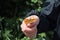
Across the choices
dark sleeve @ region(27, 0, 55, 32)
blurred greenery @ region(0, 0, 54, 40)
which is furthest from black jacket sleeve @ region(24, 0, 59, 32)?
blurred greenery @ region(0, 0, 54, 40)

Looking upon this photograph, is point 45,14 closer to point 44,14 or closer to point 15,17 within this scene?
point 44,14

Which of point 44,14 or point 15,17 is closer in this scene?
point 44,14

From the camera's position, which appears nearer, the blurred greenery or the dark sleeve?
the dark sleeve

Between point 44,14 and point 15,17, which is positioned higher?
point 15,17

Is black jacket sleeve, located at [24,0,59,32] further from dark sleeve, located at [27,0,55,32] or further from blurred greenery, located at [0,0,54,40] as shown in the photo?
blurred greenery, located at [0,0,54,40]

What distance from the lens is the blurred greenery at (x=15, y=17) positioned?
2.64 meters

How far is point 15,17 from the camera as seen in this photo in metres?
3.09

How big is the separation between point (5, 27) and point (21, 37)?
213 millimetres

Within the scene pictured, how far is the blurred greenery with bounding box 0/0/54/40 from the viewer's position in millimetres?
2637

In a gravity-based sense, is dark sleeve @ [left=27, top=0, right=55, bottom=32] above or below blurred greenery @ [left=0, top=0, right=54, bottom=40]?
below

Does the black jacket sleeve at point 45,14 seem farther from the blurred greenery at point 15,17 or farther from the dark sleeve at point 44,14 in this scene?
the blurred greenery at point 15,17

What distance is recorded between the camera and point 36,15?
1.69m

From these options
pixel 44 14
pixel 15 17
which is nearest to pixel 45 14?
pixel 44 14

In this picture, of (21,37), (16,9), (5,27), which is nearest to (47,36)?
(21,37)
